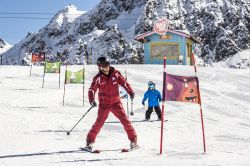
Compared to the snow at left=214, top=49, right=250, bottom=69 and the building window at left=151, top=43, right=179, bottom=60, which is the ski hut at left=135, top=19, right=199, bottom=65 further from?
the snow at left=214, top=49, right=250, bottom=69

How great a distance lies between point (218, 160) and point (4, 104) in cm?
976

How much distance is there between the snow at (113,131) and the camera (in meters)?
7.18

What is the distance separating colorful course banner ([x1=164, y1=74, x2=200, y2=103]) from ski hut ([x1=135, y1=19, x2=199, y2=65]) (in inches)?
1240

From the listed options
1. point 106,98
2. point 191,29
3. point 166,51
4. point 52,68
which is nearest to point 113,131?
point 106,98

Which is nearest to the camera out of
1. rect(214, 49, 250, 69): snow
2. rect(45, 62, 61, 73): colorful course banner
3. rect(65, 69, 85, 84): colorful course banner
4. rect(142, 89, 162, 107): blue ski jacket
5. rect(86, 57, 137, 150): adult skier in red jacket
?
rect(86, 57, 137, 150): adult skier in red jacket

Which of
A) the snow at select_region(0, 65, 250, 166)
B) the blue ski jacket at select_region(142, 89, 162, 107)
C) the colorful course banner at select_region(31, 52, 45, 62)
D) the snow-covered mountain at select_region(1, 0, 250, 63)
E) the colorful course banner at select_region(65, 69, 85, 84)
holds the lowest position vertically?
the snow at select_region(0, 65, 250, 166)

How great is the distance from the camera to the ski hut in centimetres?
3988

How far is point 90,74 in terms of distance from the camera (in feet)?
88.4

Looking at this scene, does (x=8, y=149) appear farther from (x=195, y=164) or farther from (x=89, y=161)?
(x=195, y=164)

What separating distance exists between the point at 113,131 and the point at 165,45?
30201mm

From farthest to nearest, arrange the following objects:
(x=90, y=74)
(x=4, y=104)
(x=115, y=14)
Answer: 1. (x=115, y=14)
2. (x=90, y=74)
3. (x=4, y=104)

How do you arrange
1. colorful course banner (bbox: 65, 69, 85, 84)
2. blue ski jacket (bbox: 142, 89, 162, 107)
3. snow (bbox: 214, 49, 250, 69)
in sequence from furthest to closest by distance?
snow (bbox: 214, 49, 250, 69), colorful course banner (bbox: 65, 69, 85, 84), blue ski jacket (bbox: 142, 89, 162, 107)

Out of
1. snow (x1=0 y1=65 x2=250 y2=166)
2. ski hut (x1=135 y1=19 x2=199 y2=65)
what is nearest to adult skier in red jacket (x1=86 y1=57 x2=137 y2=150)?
snow (x1=0 y1=65 x2=250 y2=166)

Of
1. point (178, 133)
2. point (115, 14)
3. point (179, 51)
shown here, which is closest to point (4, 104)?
point (178, 133)
